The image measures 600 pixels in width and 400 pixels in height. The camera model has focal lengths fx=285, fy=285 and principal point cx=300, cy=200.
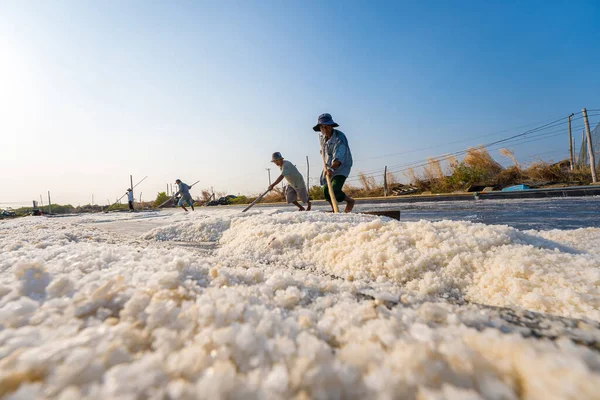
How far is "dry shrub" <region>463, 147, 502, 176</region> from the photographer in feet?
34.6

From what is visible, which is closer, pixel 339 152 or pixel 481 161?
pixel 339 152

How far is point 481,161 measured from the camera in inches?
429

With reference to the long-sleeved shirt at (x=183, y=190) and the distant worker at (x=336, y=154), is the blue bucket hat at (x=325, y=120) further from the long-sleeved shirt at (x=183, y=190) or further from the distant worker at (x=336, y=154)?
the long-sleeved shirt at (x=183, y=190)

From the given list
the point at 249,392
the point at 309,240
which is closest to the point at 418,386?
the point at 249,392

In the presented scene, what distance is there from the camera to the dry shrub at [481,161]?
34.6ft

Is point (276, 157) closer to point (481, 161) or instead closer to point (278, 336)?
point (278, 336)

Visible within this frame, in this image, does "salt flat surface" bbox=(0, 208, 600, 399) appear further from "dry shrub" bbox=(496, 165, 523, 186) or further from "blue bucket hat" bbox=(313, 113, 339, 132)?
"dry shrub" bbox=(496, 165, 523, 186)

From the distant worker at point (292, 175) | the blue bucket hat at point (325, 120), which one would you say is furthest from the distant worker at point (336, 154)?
the distant worker at point (292, 175)

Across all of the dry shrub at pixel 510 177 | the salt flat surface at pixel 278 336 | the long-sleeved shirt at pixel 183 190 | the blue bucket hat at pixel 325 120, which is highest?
the blue bucket hat at pixel 325 120

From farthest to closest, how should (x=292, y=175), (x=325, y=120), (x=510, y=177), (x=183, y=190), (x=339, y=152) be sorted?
(x=183, y=190), (x=510, y=177), (x=292, y=175), (x=325, y=120), (x=339, y=152)

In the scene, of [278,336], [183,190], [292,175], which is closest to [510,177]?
[292,175]

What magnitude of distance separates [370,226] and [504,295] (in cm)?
67

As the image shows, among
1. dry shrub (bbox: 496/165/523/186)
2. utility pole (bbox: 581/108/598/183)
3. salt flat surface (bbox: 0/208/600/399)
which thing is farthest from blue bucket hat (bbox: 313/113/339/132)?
utility pole (bbox: 581/108/598/183)

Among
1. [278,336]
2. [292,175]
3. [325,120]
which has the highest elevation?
[325,120]
